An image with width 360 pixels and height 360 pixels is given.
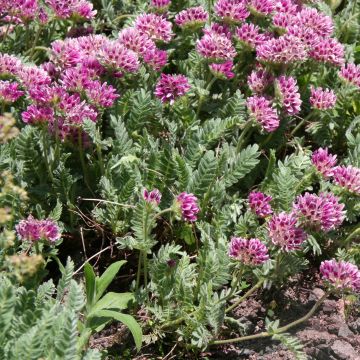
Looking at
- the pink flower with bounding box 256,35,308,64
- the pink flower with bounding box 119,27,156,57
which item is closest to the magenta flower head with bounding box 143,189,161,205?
the pink flower with bounding box 119,27,156,57

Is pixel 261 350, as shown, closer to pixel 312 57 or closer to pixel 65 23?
pixel 312 57

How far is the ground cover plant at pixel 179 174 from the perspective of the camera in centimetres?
336

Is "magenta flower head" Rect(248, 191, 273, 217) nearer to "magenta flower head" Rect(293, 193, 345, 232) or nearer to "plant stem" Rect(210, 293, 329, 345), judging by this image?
"magenta flower head" Rect(293, 193, 345, 232)

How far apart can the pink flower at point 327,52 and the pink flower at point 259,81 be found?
0.90ft

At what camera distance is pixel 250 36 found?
4.20 metres

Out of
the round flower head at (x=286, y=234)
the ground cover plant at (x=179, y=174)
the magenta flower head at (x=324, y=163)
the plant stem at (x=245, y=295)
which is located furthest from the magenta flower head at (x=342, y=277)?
the magenta flower head at (x=324, y=163)

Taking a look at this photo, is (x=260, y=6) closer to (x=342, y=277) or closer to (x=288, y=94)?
(x=288, y=94)

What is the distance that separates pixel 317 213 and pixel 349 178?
35 centimetres

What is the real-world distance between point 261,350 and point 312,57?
Result: 155 centimetres

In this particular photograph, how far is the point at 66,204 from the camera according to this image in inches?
149

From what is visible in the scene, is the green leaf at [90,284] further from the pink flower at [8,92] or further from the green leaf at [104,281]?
the pink flower at [8,92]

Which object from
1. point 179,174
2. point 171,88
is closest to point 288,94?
point 171,88

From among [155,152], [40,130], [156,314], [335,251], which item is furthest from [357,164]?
[40,130]

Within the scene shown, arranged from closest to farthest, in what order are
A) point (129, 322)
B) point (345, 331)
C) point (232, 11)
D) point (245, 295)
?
point (129, 322) → point (245, 295) → point (345, 331) → point (232, 11)
